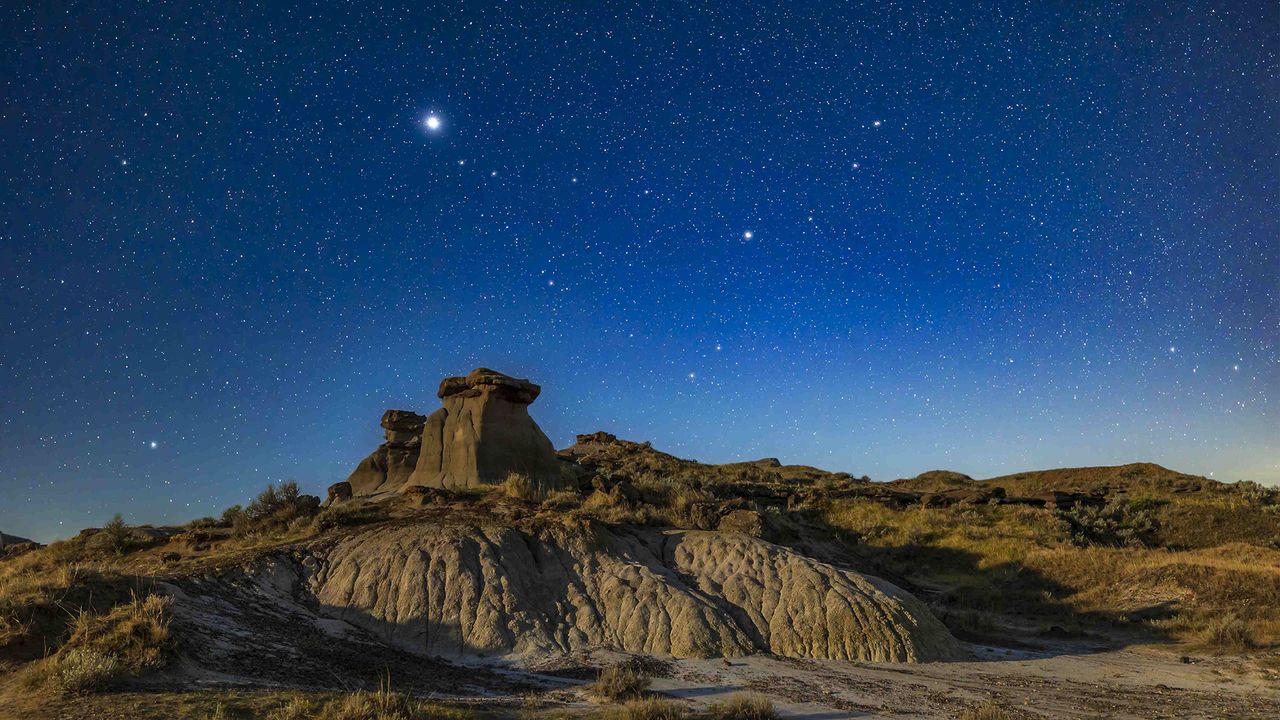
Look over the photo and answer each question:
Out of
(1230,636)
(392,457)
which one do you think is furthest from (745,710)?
(392,457)

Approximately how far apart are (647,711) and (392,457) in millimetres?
36583

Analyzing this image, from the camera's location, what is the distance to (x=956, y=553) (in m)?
30.6

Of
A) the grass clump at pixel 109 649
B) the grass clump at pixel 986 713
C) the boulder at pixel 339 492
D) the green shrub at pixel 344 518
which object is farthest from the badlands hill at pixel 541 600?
the boulder at pixel 339 492

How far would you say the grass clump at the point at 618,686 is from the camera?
11.0 m

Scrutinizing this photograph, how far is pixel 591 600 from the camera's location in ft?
53.5

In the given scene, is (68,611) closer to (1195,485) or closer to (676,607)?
(676,607)

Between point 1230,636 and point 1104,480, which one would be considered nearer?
point 1230,636

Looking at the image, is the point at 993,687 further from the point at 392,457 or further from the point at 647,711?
the point at 392,457

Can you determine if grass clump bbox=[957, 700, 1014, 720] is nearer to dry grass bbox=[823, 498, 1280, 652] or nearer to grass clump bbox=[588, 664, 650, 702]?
grass clump bbox=[588, 664, 650, 702]

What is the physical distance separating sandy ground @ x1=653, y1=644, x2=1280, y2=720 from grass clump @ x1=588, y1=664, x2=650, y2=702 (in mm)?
772

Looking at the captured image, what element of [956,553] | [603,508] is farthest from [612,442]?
[603,508]

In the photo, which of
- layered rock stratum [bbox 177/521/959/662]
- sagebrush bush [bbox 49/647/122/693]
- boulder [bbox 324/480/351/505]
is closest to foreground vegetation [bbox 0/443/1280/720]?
sagebrush bush [bbox 49/647/122/693]

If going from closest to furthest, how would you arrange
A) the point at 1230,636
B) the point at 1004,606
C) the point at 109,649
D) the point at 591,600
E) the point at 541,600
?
the point at 109,649
the point at 541,600
the point at 591,600
the point at 1230,636
the point at 1004,606

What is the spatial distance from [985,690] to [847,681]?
2631 mm
